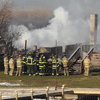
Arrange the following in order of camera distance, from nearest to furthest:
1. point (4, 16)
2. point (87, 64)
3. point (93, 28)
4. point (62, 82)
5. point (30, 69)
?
point (62, 82) < point (87, 64) < point (30, 69) < point (4, 16) < point (93, 28)

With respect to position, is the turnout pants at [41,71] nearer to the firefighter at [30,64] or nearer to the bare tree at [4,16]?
the firefighter at [30,64]

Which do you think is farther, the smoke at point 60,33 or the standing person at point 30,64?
the smoke at point 60,33

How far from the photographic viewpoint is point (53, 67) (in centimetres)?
2978

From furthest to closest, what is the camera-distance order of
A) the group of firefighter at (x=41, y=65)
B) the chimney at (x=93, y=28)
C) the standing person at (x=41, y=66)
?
the chimney at (x=93, y=28) < the group of firefighter at (x=41, y=65) < the standing person at (x=41, y=66)

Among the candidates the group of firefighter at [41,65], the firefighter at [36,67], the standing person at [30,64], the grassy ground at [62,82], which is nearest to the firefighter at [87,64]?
the group of firefighter at [41,65]

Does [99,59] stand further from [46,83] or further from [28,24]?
[28,24]

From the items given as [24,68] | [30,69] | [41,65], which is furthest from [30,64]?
[24,68]

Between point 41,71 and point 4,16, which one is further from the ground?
point 4,16

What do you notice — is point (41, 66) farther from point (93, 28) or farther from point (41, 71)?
point (93, 28)

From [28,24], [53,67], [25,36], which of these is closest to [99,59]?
[53,67]

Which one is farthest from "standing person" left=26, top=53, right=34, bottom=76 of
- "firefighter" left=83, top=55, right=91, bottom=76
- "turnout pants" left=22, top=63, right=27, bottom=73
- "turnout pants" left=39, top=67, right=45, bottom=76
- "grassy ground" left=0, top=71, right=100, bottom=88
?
"firefighter" left=83, top=55, right=91, bottom=76

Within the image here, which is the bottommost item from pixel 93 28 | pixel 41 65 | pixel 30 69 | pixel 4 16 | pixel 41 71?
pixel 41 71

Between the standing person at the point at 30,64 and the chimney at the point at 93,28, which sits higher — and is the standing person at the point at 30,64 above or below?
below

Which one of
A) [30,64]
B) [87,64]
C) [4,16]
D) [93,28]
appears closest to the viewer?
[87,64]
